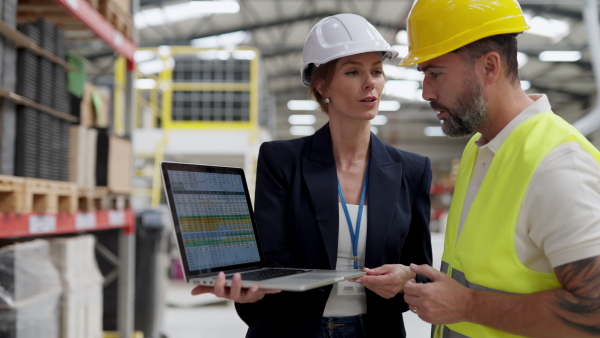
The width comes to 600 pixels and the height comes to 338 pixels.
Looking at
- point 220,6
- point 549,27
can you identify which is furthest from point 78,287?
point 549,27

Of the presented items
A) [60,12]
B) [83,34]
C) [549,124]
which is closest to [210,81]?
[83,34]

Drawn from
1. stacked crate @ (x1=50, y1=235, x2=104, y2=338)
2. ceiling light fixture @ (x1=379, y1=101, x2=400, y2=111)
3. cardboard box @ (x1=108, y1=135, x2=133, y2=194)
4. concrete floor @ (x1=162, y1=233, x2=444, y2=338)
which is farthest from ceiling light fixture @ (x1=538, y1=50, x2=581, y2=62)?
stacked crate @ (x1=50, y1=235, x2=104, y2=338)

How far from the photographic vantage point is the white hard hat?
212 centimetres

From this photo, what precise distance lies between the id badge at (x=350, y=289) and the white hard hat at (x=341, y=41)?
2.76ft

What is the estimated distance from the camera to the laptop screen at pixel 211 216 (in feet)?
5.74

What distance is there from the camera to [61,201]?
402 cm

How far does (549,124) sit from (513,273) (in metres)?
0.41

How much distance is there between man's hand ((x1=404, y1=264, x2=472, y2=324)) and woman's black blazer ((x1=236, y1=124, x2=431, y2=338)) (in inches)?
16.8

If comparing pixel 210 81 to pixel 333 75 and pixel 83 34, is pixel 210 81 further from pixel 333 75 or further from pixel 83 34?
pixel 333 75

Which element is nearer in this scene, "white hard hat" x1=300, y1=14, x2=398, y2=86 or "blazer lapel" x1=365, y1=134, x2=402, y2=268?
"blazer lapel" x1=365, y1=134, x2=402, y2=268

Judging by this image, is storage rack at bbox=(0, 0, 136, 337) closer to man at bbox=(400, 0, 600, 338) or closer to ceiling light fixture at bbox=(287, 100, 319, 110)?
man at bbox=(400, 0, 600, 338)

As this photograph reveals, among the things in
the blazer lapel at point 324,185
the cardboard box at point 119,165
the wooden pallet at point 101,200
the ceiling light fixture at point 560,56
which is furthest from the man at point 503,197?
the ceiling light fixture at point 560,56

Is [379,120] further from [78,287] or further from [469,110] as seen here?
[469,110]

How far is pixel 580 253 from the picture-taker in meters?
1.30
